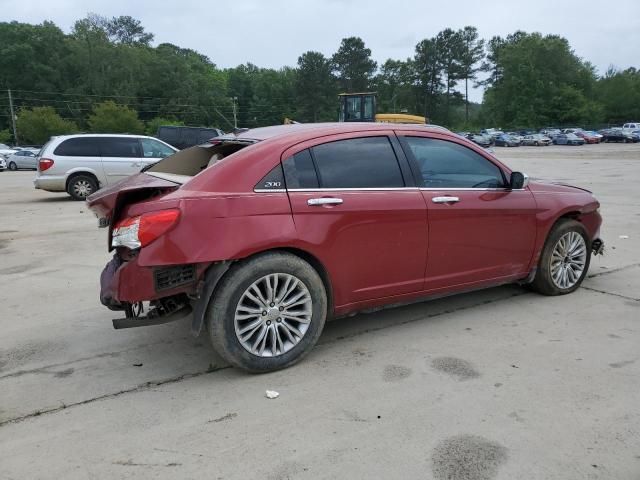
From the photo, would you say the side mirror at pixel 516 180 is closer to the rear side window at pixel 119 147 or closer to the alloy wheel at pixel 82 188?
the rear side window at pixel 119 147

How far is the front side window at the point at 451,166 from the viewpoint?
4.28 m

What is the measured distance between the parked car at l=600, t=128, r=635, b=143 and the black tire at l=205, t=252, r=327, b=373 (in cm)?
6111

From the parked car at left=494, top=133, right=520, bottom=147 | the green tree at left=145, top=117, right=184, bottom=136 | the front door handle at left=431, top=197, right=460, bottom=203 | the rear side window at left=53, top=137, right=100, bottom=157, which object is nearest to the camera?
the front door handle at left=431, top=197, right=460, bottom=203

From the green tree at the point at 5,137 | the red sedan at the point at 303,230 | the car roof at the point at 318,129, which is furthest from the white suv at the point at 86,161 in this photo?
the green tree at the point at 5,137

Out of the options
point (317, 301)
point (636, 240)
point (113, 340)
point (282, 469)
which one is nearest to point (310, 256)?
point (317, 301)

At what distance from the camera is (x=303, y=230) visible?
3617 mm

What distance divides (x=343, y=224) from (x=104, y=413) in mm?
1925

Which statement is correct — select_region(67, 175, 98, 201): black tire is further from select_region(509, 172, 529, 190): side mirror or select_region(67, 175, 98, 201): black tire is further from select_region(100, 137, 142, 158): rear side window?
select_region(509, 172, 529, 190): side mirror

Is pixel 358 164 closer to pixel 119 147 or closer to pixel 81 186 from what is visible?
pixel 119 147

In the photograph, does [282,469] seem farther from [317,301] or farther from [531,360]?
[531,360]

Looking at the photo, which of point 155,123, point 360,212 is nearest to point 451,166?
point 360,212

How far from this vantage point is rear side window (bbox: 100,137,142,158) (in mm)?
13742

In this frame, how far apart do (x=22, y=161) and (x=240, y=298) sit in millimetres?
33346

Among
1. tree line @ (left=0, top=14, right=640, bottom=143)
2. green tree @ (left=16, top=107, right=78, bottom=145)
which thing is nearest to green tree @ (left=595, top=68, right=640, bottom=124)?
tree line @ (left=0, top=14, right=640, bottom=143)
